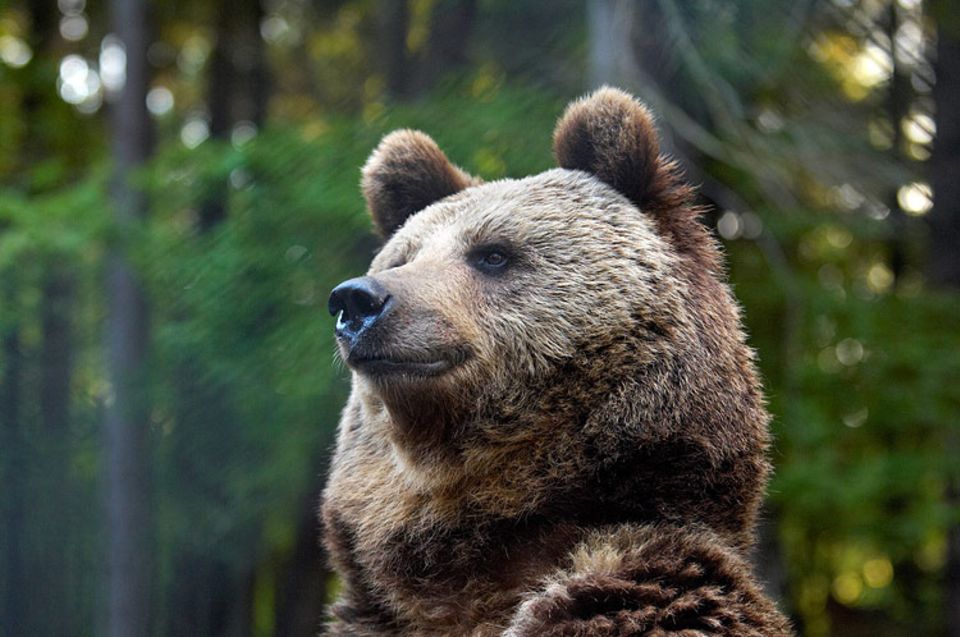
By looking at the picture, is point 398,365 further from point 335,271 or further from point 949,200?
point 949,200

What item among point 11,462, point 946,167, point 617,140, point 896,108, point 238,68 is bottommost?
point 946,167

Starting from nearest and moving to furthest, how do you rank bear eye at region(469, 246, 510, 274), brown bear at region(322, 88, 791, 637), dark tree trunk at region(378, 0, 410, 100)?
brown bear at region(322, 88, 791, 637), bear eye at region(469, 246, 510, 274), dark tree trunk at region(378, 0, 410, 100)

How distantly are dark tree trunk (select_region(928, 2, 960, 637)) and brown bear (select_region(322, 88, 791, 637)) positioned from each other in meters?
5.57

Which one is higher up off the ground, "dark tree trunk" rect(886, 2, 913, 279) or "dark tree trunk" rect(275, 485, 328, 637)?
"dark tree trunk" rect(275, 485, 328, 637)

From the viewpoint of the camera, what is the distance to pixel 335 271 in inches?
256

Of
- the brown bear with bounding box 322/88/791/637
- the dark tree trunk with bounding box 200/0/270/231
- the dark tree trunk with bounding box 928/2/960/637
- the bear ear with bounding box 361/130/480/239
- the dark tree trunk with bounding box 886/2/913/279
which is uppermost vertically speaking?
the dark tree trunk with bounding box 200/0/270/231

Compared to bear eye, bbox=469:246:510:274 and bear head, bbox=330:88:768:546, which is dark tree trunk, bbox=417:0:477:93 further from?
bear eye, bbox=469:246:510:274

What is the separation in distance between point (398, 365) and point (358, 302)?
6.9 inches

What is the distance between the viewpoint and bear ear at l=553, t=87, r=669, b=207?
9.55ft

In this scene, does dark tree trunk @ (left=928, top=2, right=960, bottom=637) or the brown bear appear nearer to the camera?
the brown bear

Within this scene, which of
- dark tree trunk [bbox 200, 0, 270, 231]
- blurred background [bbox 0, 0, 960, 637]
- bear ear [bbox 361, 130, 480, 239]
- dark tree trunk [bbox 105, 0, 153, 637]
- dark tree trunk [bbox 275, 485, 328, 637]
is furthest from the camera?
→ dark tree trunk [bbox 200, 0, 270, 231]

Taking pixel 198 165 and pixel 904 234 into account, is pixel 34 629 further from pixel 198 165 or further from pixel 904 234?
pixel 904 234

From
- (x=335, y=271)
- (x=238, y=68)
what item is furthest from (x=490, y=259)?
(x=238, y=68)

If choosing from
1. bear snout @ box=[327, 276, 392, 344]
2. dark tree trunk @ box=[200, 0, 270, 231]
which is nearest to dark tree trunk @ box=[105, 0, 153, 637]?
dark tree trunk @ box=[200, 0, 270, 231]
